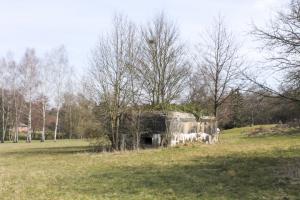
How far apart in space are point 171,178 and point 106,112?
558 inches

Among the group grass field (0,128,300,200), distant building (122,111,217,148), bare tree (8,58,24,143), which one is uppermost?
bare tree (8,58,24,143)

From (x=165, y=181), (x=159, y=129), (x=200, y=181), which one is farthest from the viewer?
(x=159, y=129)

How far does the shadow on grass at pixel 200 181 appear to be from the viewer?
981 cm

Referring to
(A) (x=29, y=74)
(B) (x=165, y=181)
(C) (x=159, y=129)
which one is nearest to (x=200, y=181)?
(B) (x=165, y=181)

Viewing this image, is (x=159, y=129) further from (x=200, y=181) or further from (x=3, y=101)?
(x=3, y=101)

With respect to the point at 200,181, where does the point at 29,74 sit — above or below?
above

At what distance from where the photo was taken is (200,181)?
1156 cm

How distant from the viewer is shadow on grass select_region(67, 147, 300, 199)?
386 inches

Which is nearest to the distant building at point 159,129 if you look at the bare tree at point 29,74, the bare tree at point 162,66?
the bare tree at point 162,66

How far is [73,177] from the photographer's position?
1323 centimetres

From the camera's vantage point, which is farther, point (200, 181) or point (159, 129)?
point (159, 129)

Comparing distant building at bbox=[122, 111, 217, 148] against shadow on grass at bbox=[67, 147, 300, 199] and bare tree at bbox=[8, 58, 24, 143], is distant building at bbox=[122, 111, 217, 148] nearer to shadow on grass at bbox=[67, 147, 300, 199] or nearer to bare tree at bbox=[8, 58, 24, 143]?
shadow on grass at bbox=[67, 147, 300, 199]

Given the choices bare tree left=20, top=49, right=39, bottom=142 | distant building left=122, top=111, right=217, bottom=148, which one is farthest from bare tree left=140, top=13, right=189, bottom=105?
bare tree left=20, top=49, right=39, bottom=142

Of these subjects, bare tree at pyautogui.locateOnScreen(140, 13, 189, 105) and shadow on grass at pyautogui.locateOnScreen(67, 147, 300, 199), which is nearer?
shadow on grass at pyautogui.locateOnScreen(67, 147, 300, 199)
